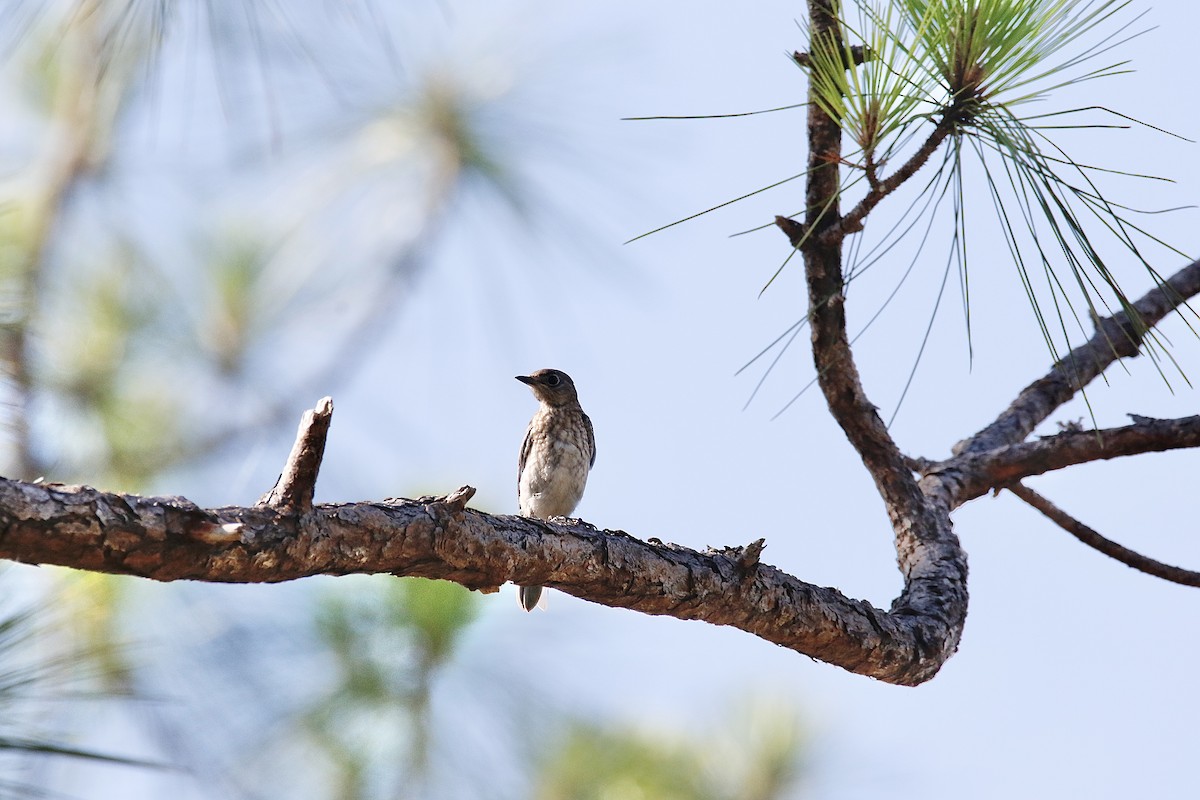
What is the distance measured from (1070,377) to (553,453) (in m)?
2.28

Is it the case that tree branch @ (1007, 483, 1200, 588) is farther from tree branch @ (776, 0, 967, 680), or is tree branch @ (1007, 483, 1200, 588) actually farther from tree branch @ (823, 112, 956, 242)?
tree branch @ (823, 112, 956, 242)

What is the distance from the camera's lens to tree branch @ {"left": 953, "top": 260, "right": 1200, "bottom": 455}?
A: 12.3ft

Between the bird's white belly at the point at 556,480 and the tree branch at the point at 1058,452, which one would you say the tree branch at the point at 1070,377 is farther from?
the bird's white belly at the point at 556,480

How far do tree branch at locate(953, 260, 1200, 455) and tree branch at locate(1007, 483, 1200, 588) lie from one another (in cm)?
20

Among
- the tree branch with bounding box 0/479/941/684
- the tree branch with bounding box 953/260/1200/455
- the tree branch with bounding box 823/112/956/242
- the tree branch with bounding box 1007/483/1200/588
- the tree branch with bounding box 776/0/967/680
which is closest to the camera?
the tree branch with bounding box 0/479/941/684

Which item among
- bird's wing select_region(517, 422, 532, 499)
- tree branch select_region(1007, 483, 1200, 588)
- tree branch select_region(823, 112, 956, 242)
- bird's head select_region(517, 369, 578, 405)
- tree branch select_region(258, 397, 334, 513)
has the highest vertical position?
bird's head select_region(517, 369, 578, 405)

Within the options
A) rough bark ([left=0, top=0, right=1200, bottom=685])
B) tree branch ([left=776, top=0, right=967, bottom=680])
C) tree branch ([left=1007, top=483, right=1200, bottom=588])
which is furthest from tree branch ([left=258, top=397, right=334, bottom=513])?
tree branch ([left=1007, top=483, right=1200, bottom=588])

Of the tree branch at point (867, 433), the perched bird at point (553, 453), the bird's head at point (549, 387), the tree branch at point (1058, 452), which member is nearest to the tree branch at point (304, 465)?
the tree branch at point (867, 433)

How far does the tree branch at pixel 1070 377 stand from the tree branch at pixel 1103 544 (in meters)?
0.20

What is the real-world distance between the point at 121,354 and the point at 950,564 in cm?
362

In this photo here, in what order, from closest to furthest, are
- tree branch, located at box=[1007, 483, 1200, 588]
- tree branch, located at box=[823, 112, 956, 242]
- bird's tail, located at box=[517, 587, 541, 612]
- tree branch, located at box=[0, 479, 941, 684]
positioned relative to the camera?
tree branch, located at box=[0, 479, 941, 684]
tree branch, located at box=[823, 112, 956, 242]
tree branch, located at box=[1007, 483, 1200, 588]
bird's tail, located at box=[517, 587, 541, 612]

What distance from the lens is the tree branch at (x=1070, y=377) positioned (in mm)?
3736

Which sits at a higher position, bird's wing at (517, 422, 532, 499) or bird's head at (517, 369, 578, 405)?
bird's head at (517, 369, 578, 405)

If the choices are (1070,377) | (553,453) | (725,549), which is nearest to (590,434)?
(553,453)
